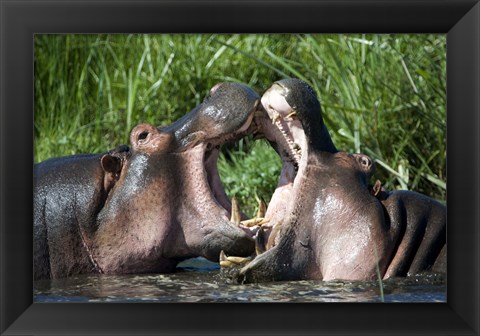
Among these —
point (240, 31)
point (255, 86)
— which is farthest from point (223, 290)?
point (255, 86)

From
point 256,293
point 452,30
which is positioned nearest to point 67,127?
point 256,293

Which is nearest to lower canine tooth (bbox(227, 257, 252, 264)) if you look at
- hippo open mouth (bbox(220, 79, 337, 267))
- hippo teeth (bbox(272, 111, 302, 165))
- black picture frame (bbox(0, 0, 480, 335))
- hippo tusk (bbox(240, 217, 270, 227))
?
hippo open mouth (bbox(220, 79, 337, 267))

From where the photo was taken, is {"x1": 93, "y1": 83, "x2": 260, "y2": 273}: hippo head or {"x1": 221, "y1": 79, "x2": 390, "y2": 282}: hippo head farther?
{"x1": 93, "y1": 83, "x2": 260, "y2": 273}: hippo head

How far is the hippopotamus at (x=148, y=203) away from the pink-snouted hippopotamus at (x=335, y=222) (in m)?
0.18

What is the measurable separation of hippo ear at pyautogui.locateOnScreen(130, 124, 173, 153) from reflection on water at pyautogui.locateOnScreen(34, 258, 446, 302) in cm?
50

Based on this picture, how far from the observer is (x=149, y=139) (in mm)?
4773

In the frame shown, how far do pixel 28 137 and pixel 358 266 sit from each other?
128 centimetres

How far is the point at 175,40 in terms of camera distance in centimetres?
905

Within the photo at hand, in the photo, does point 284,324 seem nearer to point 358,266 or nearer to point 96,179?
point 358,266

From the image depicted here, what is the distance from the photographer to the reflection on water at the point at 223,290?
4.38m

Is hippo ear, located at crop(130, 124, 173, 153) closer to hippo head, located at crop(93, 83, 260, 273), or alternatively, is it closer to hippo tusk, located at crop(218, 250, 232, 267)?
hippo head, located at crop(93, 83, 260, 273)

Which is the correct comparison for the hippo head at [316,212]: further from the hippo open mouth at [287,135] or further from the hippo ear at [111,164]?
the hippo ear at [111,164]

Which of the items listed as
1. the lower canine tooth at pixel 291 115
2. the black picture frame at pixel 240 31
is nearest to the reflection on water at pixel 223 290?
the black picture frame at pixel 240 31

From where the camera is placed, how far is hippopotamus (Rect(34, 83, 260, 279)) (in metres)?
4.64
